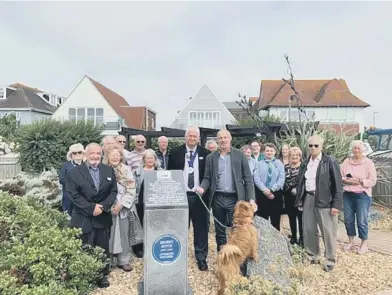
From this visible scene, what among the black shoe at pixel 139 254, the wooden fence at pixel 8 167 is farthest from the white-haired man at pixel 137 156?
the wooden fence at pixel 8 167

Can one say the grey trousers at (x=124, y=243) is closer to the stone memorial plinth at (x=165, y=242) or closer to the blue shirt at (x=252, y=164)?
the stone memorial plinth at (x=165, y=242)

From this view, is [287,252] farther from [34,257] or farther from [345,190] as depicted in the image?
[34,257]

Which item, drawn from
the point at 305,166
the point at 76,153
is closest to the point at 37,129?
the point at 76,153

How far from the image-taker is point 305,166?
5492 mm

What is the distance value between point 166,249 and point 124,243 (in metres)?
1.07

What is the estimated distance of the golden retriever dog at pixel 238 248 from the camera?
399 centimetres

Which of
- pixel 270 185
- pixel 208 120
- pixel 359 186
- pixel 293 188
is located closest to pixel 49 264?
pixel 270 185

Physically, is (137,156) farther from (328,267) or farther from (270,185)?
(328,267)

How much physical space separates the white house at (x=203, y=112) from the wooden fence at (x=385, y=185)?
91.7 ft

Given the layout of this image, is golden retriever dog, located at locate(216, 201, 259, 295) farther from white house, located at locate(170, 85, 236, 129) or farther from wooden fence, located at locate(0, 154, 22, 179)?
white house, located at locate(170, 85, 236, 129)

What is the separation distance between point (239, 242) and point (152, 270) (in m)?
1.02

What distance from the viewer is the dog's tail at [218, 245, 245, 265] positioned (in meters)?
4.01

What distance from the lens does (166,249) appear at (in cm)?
420

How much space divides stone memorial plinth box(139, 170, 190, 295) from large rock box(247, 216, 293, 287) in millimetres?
839
